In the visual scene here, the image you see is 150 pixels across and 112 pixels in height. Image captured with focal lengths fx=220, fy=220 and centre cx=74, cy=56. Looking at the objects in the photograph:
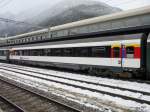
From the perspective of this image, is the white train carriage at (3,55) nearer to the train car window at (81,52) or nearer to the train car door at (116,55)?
the train car window at (81,52)

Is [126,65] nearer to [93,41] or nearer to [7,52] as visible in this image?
[93,41]

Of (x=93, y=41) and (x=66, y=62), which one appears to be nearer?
(x=93, y=41)

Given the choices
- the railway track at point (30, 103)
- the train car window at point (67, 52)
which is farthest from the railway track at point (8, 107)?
the train car window at point (67, 52)

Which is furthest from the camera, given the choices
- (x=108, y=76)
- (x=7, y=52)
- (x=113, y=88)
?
(x=7, y=52)

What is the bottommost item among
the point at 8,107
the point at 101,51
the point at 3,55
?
the point at 8,107

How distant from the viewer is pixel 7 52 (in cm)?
3894

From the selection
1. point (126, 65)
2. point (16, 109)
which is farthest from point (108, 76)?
point (16, 109)

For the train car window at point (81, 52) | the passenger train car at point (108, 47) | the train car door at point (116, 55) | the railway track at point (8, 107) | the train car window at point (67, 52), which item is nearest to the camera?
the railway track at point (8, 107)

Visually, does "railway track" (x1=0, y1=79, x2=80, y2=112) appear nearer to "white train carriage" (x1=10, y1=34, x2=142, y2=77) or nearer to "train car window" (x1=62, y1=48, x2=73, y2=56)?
"white train carriage" (x1=10, y1=34, x2=142, y2=77)

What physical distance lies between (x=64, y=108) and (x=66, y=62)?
1218cm

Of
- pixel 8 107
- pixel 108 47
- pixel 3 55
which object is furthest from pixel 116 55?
pixel 3 55

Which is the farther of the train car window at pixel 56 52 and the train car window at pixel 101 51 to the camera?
the train car window at pixel 56 52

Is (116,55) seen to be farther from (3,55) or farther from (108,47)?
(3,55)

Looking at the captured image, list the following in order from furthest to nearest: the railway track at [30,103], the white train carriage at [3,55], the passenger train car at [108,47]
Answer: the white train carriage at [3,55], the passenger train car at [108,47], the railway track at [30,103]
